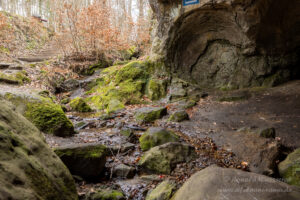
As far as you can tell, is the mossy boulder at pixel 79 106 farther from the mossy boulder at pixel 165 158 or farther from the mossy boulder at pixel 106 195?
the mossy boulder at pixel 106 195

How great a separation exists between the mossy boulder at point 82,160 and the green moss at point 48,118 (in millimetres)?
1890

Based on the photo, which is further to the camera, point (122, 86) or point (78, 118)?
point (122, 86)

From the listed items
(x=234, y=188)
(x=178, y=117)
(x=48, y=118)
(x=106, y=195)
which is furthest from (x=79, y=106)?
(x=234, y=188)

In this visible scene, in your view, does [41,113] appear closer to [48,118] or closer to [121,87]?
[48,118]

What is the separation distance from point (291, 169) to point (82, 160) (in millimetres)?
3833

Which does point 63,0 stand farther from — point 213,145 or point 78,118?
point 213,145

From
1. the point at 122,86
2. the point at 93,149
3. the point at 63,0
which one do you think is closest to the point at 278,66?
the point at 122,86

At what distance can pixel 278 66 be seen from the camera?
8781 millimetres

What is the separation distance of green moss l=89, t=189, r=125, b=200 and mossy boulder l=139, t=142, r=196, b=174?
971 millimetres

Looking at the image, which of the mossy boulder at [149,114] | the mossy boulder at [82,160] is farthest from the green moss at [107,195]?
the mossy boulder at [149,114]

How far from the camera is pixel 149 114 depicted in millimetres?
7047

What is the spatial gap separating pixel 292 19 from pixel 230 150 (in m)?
6.72

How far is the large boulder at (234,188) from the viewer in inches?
78.5

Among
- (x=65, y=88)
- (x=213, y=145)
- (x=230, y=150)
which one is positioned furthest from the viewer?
(x=65, y=88)
